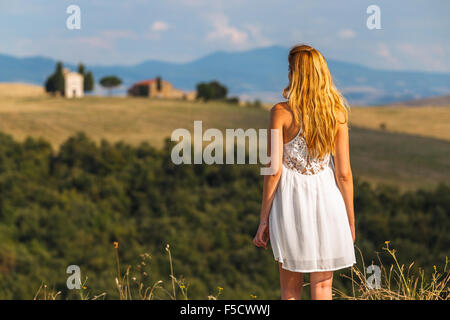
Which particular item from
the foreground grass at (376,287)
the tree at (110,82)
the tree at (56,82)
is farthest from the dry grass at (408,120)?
the foreground grass at (376,287)

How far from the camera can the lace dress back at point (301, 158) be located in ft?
11.1

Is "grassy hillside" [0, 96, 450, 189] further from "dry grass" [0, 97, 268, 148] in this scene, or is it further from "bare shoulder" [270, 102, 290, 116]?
"bare shoulder" [270, 102, 290, 116]

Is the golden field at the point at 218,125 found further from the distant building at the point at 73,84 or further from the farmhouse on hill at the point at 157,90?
the farmhouse on hill at the point at 157,90

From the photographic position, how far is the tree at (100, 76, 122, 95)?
117 meters

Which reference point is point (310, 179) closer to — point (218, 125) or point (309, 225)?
point (309, 225)

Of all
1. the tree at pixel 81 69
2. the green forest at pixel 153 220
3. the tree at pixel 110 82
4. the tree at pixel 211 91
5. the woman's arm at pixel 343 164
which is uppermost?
the tree at pixel 81 69

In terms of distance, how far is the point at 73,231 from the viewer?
36.8 m

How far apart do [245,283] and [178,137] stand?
3472 cm

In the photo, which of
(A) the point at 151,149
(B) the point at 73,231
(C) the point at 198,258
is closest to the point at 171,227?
(C) the point at 198,258

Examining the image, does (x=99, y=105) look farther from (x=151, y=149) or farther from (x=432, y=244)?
(x=432, y=244)

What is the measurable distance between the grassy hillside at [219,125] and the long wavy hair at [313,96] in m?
50.2

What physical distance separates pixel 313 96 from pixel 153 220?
122 ft

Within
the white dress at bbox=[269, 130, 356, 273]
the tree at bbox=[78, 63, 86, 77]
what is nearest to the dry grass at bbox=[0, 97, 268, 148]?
the tree at bbox=[78, 63, 86, 77]
